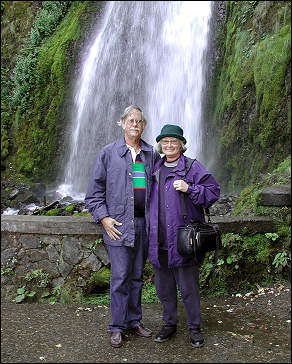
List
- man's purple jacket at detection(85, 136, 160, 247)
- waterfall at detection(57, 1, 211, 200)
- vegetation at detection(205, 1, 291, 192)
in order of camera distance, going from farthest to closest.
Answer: waterfall at detection(57, 1, 211, 200), vegetation at detection(205, 1, 291, 192), man's purple jacket at detection(85, 136, 160, 247)

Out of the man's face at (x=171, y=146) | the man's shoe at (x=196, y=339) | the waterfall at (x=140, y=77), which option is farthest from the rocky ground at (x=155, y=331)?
the waterfall at (x=140, y=77)

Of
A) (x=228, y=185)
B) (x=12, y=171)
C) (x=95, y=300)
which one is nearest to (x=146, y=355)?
(x=95, y=300)

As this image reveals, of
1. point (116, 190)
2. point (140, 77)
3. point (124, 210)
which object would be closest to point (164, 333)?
point (124, 210)

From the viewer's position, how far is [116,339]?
3.65 metres

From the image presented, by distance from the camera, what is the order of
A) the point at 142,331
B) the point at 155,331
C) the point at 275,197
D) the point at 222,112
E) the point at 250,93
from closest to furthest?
the point at 142,331, the point at 155,331, the point at 275,197, the point at 250,93, the point at 222,112

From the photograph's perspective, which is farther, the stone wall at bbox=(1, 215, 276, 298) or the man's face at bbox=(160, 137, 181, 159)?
the stone wall at bbox=(1, 215, 276, 298)

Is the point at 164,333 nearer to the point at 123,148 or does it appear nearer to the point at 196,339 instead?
the point at 196,339

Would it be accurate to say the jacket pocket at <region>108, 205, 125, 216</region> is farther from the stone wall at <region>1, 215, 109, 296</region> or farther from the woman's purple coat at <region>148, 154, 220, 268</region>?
the stone wall at <region>1, 215, 109, 296</region>

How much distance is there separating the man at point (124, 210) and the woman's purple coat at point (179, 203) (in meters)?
0.17

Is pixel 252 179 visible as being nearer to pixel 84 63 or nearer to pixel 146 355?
pixel 146 355

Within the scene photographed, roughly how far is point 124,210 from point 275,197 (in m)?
1.76

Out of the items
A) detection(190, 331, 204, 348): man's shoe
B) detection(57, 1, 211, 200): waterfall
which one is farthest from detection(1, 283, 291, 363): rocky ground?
detection(57, 1, 211, 200): waterfall

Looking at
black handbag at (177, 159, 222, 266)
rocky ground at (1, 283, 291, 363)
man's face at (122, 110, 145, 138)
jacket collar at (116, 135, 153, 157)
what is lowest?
rocky ground at (1, 283, 291, 363)

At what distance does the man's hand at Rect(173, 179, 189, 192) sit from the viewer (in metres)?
3.46
